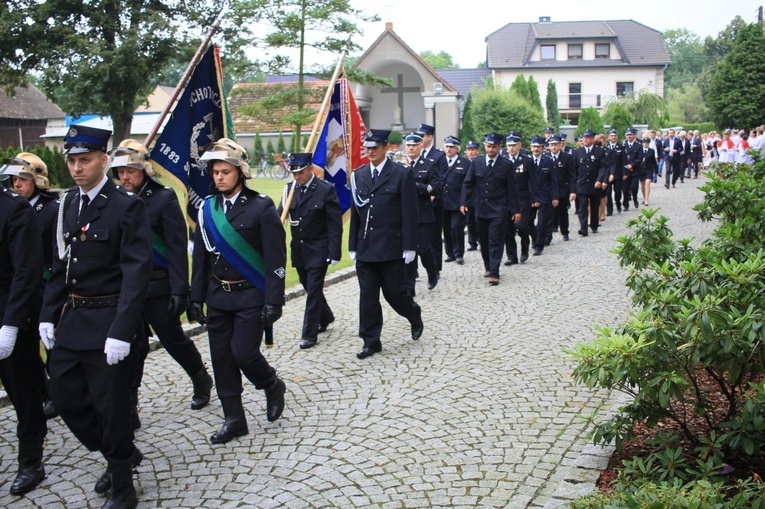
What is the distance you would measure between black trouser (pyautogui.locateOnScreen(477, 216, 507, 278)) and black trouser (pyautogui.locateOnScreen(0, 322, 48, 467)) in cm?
765

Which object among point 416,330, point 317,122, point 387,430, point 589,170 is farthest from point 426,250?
point 589,170

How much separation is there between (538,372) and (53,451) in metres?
4.01

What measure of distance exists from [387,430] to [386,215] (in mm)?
2914

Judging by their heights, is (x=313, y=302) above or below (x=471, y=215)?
below

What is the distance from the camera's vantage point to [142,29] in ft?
98.7

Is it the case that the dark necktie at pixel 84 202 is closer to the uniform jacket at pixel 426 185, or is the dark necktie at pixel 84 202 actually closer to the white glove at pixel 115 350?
the white glove at pixel 115 350

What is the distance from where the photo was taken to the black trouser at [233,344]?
579 cm

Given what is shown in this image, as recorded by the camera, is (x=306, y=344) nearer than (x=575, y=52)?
Yes

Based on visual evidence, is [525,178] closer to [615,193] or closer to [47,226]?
[615,193]

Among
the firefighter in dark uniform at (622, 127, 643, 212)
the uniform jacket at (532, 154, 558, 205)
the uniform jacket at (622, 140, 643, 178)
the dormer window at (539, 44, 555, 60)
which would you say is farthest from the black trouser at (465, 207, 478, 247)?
the dormer window at (539, 44, 555, 60)

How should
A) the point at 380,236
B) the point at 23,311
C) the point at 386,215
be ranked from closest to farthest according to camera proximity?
the point at 23,311 → the point at 380,236 → the point at 386,215

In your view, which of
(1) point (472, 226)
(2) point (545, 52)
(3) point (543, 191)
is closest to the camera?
(1) point (472, 226)

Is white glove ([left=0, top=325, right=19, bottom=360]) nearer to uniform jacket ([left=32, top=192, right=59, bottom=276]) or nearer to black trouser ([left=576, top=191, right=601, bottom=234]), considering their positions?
uniform jacket ([left=32, top=192, right=59, bottom=276])

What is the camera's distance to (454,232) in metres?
14.0
